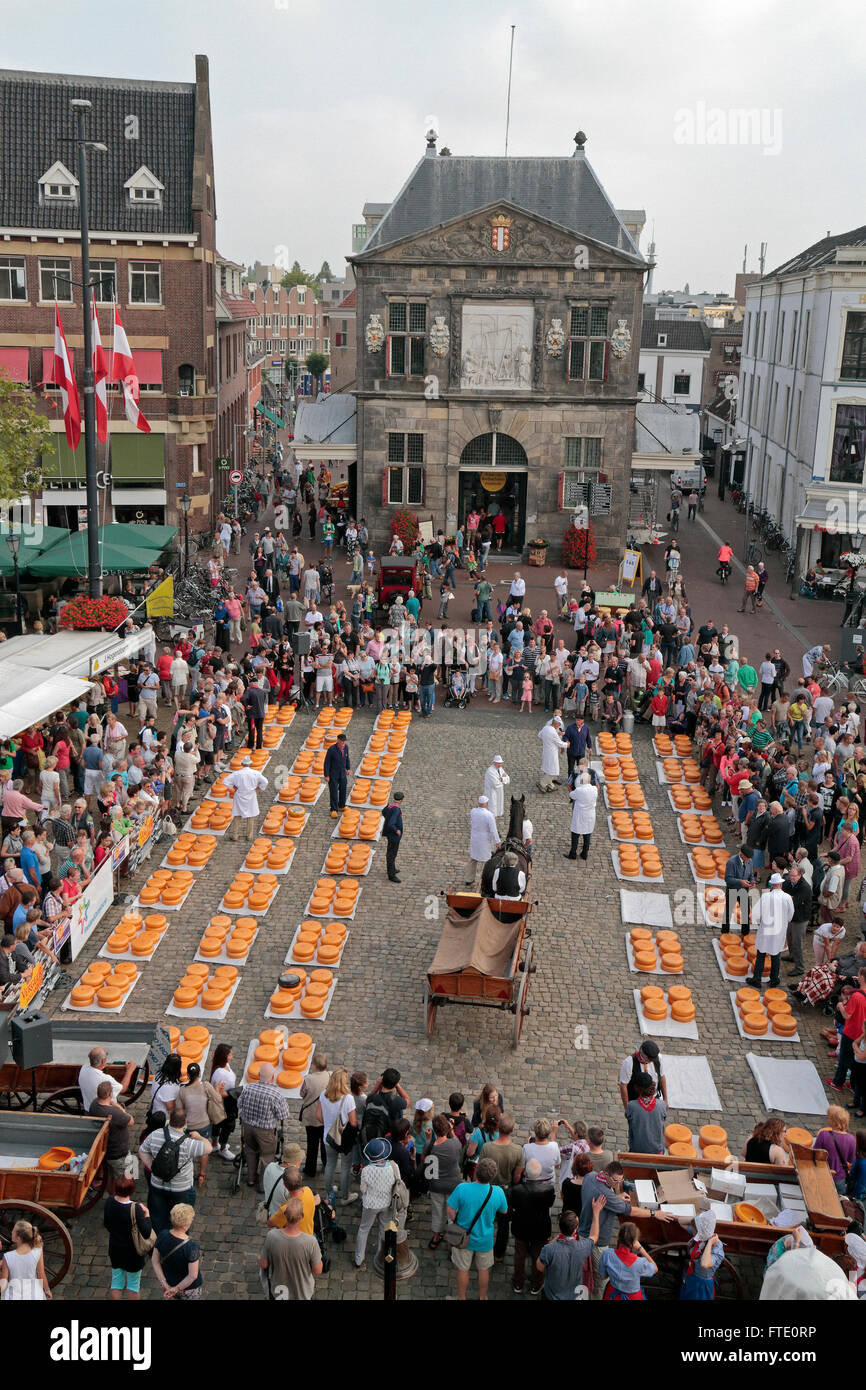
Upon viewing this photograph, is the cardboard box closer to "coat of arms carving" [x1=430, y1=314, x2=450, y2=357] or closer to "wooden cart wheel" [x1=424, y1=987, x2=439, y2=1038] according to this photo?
"wooden cart wheel" [x1=424, y1=987, x2=439, y2=1038]

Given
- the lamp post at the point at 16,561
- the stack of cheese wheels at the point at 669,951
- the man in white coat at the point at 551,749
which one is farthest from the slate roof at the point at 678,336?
the stack of cheese wheels at the point at 669,951

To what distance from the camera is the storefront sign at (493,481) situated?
43.4 m

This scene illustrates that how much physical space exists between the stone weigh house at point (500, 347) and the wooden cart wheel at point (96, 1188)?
32801 millimetres

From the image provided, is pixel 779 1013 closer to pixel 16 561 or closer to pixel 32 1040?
pixel 32 1040

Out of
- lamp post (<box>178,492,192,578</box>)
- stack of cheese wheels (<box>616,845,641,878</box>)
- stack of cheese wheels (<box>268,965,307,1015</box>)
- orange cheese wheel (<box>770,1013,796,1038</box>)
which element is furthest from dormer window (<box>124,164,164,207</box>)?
orange cheese wheel (<box>770,1013,796,1038</box>)

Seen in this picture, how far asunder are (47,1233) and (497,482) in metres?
34.7

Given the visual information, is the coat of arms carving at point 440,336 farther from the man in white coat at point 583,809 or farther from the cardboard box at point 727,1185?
the cardboard box at point 727,1185

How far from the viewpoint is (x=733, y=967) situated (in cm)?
1752

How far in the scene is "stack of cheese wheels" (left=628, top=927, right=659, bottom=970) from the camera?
17484 millimetres

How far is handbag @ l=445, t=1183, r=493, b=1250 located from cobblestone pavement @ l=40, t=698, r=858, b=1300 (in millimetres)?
737

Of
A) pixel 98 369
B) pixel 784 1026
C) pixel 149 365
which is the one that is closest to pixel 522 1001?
pixel 784 1026

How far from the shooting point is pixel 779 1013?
16.1 meters
